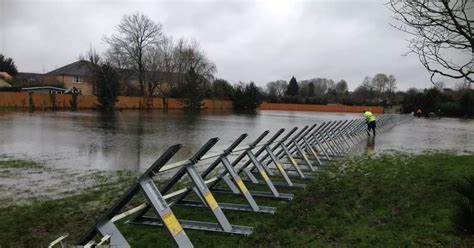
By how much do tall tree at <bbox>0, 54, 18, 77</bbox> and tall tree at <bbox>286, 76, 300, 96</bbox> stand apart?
71.9 m

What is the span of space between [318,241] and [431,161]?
8593 mm

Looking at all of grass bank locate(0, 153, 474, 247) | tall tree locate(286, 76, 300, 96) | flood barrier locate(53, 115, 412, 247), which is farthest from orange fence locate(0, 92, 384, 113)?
grass bank locate(0, 153, 474, 247)

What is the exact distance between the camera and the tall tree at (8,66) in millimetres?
78319

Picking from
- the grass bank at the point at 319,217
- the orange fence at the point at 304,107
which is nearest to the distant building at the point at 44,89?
the orange fence at the point at 304,107

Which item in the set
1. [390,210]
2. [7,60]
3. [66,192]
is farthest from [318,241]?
[7,60]

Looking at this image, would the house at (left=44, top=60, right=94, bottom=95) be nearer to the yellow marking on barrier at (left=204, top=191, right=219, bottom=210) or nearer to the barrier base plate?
the barrier base plate

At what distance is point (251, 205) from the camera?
6.69m

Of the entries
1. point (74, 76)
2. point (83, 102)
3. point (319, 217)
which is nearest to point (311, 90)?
point (74, 76)

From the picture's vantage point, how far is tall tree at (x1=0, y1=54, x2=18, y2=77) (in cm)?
7832

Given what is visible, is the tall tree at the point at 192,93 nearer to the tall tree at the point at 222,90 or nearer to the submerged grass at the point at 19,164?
the tall tree at the point at 222,90

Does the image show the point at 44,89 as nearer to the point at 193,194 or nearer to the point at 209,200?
the point at 193,194

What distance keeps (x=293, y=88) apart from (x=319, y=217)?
12488 cm

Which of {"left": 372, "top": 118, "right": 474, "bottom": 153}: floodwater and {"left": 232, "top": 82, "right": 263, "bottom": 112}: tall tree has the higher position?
{"left": 232, "top": 82, "right": 263, "bottom": 112}: tall tree

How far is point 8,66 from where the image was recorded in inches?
3155
